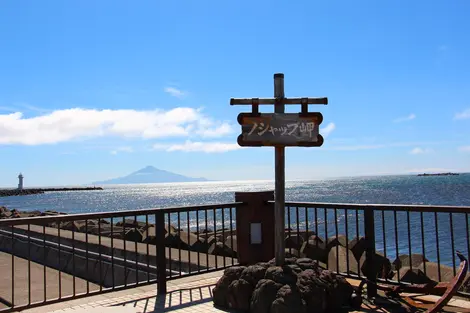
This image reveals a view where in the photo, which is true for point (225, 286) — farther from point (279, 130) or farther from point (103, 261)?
point (103, 261)

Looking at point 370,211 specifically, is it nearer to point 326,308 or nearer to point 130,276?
point 326,308

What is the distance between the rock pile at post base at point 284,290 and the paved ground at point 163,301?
0.24 metres

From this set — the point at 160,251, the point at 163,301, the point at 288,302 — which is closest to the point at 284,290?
the point at 288,302

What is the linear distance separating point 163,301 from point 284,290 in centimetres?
176

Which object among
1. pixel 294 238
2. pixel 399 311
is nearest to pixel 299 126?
pixel 399 311

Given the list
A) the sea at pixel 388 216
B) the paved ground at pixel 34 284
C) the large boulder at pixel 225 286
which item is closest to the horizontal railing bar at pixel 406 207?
the sea at pixel 388 216

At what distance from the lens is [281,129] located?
5480mm

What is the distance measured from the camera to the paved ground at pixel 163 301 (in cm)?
525

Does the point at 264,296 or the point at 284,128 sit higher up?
the point at 284,128

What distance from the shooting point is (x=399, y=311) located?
194 inches

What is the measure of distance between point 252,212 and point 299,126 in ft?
6.97

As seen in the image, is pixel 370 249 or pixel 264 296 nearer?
pixel 264 296

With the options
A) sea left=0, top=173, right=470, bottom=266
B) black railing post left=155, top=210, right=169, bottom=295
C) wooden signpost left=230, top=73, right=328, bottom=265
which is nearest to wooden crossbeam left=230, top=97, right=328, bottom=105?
wooden signpost left=230, top=73, right=328, bottom=265

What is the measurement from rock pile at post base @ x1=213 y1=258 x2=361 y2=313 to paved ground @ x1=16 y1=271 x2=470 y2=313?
0.24 meters
